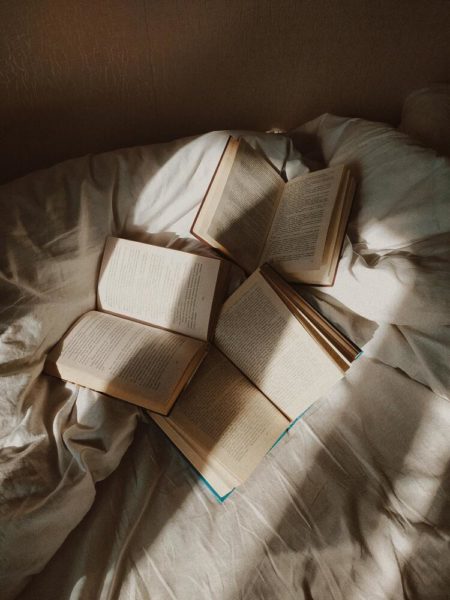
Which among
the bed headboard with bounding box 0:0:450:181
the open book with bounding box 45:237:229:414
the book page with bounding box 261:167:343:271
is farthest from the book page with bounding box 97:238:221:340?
the bed headboard with bounding box 0:0:450:181

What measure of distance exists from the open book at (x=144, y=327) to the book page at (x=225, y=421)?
46 millimetres

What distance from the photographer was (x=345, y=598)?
0.59 m

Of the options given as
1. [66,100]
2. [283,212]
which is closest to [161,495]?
[283,212]

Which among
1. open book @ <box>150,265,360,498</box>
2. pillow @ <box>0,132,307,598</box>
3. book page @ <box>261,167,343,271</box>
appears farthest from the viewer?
book page @ <box>261,167,343,271</box>

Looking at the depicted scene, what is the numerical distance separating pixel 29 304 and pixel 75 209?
0.20 meters

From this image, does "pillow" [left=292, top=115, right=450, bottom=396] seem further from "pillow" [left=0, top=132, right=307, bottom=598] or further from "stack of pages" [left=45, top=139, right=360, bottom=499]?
"pillow" [left=0, top=132, right=307, bottom=598]

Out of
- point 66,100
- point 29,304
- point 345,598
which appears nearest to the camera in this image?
point 345,598

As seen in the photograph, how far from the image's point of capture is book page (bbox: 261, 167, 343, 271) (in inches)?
31.0

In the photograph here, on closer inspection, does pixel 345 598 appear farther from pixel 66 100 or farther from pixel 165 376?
pixel 66 100

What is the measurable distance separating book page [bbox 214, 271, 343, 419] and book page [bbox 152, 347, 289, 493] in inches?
1.1

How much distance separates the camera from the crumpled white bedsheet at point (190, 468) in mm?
595

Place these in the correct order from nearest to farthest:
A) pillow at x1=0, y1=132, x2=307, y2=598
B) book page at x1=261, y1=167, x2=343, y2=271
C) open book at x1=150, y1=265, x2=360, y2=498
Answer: pillow at x1=0, y1=132, x2=307, y2=598 → open book at x1=150, y1=265, x2=360, y2=498 → book page at x1=261, y1=167, x2=343, y2=271

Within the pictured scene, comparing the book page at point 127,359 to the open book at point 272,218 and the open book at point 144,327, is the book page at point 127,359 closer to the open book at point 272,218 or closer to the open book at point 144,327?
the open book at point 144,327

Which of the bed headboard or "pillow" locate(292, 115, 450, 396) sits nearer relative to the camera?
"pillow" locate(292, 115, 450, 396)
